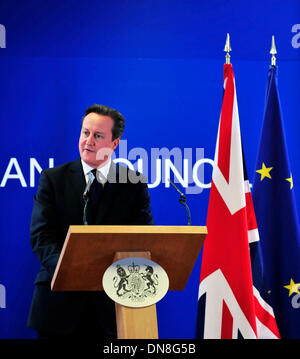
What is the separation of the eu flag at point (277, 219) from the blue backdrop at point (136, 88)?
1.10ft

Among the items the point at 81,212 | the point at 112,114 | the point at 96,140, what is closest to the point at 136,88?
the point at 112,114

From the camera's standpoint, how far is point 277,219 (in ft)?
10.6

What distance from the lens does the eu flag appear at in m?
3.17

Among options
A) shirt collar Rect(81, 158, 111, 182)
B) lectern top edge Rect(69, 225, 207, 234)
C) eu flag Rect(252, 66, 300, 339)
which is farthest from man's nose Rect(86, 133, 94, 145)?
lectern top edge Rect(69, 225, 207, 234)

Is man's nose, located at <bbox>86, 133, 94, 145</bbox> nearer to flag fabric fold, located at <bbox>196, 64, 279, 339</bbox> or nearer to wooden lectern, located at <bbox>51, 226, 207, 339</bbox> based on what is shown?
flag fabric fold, located at <bbox>196, 64, 279, 339</bbox>

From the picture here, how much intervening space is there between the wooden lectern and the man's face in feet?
3.41

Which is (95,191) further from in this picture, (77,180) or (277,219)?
(277,219)

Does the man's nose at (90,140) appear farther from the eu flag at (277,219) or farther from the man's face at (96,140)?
the eu flag at (277,219)

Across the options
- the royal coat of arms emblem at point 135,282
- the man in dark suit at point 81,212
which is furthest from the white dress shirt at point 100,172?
the royal coat of arms emblem at point 135,282

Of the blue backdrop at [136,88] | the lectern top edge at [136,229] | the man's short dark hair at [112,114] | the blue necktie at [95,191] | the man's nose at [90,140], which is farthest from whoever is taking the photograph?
the blue backdrop at [136,88]

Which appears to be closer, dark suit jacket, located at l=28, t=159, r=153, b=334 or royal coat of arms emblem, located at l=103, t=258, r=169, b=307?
royal coat of arms emblem, located at l=103, t=258, r=169, b=307

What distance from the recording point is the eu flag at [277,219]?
3.17 meters

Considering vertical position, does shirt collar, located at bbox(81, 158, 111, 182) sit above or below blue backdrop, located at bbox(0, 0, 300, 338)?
below

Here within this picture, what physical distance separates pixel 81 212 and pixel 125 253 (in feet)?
2.96
